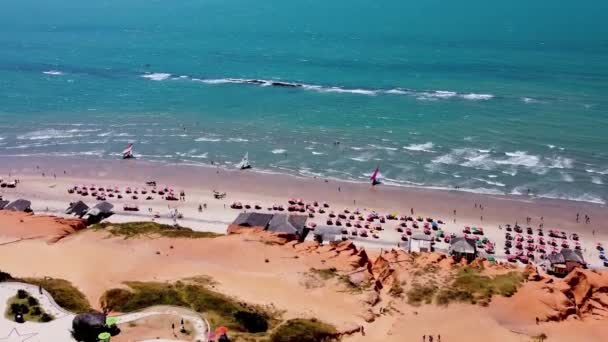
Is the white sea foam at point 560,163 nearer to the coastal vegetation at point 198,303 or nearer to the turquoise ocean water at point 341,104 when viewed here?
the turquoise ocean water at point 341,104

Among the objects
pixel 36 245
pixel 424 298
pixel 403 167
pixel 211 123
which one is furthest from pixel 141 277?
pixel 211 123

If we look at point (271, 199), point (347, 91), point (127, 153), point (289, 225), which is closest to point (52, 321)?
point (289, 225)

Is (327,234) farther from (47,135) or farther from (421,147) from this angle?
(47,135)

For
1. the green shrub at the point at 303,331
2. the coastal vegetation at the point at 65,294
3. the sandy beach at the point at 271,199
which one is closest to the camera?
the green shrub at the point at 303,331

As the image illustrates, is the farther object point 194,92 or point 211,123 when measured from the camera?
point 194,92

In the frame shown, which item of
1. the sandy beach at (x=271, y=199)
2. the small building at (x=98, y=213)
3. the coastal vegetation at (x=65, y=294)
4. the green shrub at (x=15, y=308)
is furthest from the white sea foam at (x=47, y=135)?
the green shrub at (x=15, y=308)

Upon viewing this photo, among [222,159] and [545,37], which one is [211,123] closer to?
[222,159]
